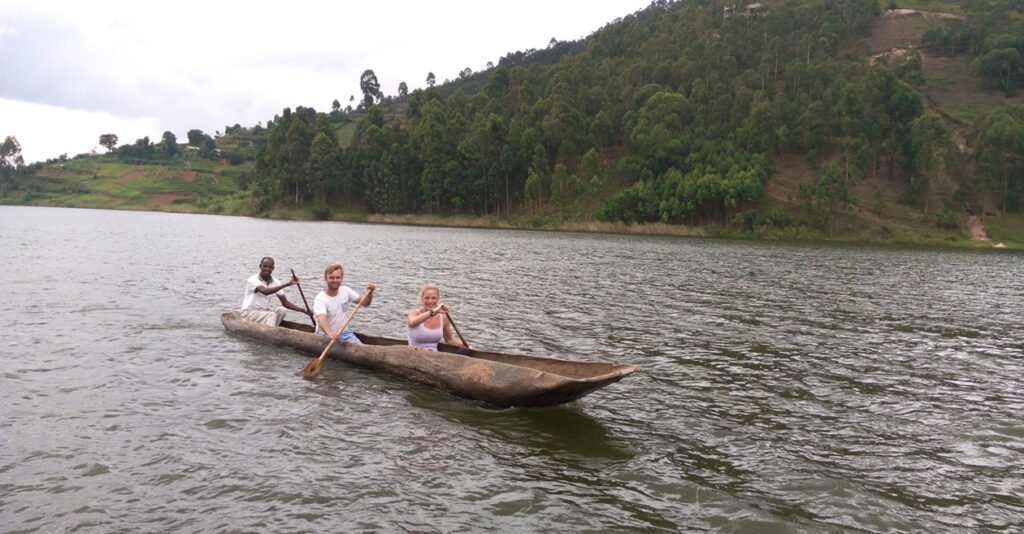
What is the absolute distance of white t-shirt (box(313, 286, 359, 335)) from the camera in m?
15.5

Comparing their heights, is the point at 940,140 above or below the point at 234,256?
above

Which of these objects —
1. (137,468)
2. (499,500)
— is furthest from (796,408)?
(137,468)

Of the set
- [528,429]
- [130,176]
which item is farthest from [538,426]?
[130,176]

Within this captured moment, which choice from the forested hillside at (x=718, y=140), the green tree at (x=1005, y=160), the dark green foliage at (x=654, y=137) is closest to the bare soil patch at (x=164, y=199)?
the forested hillside at (x=718, y=140)

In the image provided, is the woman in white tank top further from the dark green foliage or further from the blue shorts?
the dark green foliage

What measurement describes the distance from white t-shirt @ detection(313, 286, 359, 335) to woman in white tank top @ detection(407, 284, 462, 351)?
2.44 meters

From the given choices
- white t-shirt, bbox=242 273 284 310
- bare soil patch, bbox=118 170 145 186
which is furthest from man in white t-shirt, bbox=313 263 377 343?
bare soil patch, bbox=118 170 145 186

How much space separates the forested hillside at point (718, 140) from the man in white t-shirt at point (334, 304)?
8670 cm

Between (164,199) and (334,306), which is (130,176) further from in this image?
(334,306)

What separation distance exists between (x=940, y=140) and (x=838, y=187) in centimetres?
2287

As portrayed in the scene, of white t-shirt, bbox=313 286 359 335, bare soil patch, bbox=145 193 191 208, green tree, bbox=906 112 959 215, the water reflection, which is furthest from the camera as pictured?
bare soil patch, bbox=145 193 191 208

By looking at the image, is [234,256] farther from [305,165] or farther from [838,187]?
[305,165]

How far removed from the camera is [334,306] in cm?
1570

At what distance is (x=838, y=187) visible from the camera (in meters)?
92.1
